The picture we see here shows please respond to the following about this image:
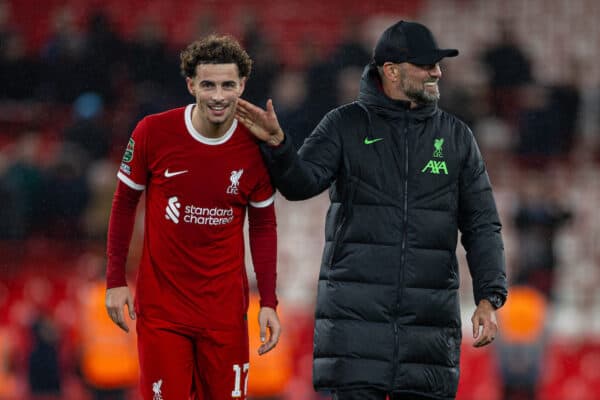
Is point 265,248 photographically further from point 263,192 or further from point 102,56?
point 102,56

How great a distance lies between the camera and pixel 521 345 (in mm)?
9977

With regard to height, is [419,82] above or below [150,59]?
below

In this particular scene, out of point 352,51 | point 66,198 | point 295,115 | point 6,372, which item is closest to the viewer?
point 6,372

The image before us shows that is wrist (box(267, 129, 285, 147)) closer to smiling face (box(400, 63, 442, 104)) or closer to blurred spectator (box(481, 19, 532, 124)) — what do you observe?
smiling face (box(400, 63, 442, 104))

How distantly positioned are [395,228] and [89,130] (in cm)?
755

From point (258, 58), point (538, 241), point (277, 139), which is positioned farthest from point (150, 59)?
point (277, 139)

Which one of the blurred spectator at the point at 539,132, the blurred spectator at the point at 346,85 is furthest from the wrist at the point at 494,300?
the blurred spectator at the point at 539,132

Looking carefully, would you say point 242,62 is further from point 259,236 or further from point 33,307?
point 33,307

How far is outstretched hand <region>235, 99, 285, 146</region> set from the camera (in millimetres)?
4633

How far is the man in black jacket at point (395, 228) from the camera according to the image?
4.70 metres

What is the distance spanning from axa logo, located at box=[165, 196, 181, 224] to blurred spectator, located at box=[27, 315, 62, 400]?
5.49 meters

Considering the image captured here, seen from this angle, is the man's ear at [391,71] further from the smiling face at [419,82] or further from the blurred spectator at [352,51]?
the blurred spectator at [352,51]

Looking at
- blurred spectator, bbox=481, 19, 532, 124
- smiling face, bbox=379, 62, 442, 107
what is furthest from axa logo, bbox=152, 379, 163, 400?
blurred spectator, bbox=481, 19, 532, 124

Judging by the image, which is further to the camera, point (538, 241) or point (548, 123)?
point (548, 123)
